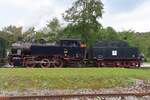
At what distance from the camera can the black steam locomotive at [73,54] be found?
107 feet

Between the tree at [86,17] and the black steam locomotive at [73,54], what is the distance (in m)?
5.01

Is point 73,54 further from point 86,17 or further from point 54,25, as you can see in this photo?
point 54,25

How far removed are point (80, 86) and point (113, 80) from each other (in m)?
1.84

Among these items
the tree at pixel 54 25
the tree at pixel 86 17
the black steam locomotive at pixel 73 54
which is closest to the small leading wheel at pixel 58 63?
the black steam locomotive at pixel 73 54

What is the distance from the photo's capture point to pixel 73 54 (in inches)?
1340

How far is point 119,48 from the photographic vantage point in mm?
36000

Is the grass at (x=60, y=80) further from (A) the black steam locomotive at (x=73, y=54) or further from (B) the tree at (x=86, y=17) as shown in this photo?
(B) the tree at (x=86, y=17)

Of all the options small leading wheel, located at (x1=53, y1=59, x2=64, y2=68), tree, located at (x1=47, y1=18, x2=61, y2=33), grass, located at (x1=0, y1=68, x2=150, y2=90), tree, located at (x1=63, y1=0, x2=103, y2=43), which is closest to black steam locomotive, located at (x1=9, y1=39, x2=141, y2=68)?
small leading wheel, located at (x1=53, y1=59, x2=64, y2=68)

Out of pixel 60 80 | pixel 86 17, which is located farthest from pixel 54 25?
pixel 60 80

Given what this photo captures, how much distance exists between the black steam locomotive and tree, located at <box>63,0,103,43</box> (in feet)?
16.4

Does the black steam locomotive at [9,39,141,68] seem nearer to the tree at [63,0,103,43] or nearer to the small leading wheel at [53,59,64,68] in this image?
the small leading wheel at [53,59,64,68]

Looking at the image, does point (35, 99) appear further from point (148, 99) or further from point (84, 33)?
point (84, 33)

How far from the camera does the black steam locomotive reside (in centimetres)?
3259

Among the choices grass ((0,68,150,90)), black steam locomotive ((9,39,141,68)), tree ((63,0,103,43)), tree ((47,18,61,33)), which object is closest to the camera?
grass ((0,68,150,90))
